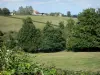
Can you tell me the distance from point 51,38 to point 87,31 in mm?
7622

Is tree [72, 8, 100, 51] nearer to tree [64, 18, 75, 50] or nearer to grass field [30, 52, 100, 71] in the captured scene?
tree [64, 18, 75, 50]

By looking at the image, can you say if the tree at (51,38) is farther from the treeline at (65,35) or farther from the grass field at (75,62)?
the grass field at (75,62)

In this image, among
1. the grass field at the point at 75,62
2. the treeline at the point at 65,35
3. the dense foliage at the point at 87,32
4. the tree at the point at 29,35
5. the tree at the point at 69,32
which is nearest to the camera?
the grass field at the point at 75,62

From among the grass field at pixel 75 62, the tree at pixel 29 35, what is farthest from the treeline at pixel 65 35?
the grass field at pixel 75 62

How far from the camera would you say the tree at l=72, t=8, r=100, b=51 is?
57.6m

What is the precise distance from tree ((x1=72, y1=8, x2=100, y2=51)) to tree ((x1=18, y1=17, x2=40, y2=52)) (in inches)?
311

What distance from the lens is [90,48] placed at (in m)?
60.0

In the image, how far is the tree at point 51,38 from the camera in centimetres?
5869

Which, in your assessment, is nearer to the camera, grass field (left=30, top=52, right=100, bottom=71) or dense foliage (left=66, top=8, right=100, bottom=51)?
grass field (left=30, top=52, right=100, bottom=71)

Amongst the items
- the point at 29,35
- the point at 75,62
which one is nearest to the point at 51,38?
the point at 29,35

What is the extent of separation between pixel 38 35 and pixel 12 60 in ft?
182

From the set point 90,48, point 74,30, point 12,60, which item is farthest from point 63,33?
point 12,60

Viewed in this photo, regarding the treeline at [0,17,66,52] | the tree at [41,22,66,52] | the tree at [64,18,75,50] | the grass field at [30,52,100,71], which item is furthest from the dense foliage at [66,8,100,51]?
the grass field at [30,52,100,71]

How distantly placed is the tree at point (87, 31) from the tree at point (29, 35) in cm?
789
